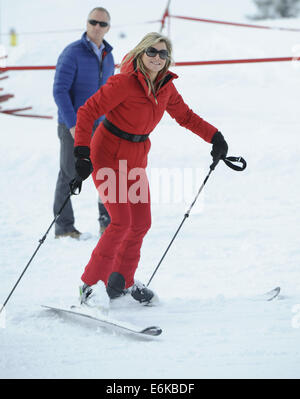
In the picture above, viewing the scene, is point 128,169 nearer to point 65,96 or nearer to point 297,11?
point 65,96

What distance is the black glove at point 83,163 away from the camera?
8.70ft

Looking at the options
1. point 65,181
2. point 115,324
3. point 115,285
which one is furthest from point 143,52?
point 65,181

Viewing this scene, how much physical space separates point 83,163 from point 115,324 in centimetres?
79

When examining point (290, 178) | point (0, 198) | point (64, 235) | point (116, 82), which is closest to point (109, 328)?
point (116, 82)

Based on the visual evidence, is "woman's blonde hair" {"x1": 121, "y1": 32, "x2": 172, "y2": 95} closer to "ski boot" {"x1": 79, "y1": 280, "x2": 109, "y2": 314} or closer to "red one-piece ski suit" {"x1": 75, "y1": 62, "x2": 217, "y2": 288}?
"red one-piece ski suit" {"x1": 75, "y1": 62, "x2": 217, "y2": 288}

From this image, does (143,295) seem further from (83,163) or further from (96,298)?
(83,163)

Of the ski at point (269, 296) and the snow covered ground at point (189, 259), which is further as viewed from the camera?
the ski at point (269, 296)

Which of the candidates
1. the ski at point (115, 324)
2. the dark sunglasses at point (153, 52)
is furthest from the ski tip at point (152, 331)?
the dark sunglasses at point (153, 52)

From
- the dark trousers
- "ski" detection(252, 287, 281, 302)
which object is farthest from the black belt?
the dark trousers

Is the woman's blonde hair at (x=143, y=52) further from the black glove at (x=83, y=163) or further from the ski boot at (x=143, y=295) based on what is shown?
the ski boot at (x=143, y=295)

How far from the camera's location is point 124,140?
286cm

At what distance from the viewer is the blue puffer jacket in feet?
13.2

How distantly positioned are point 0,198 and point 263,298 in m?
3.35

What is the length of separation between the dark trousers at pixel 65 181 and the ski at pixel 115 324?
1.60m
